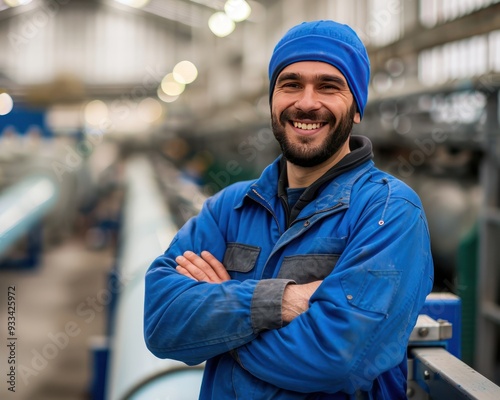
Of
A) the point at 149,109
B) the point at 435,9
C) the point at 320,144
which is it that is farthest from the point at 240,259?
the point at 149,109

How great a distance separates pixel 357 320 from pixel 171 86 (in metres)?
22.7

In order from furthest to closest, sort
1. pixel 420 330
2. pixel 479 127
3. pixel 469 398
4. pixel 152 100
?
1. pixel 152 100
2. pixel 479 127
3. pixel 420 330
4. pixel 469 398

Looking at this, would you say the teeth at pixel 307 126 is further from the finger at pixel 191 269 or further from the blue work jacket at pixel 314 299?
the finger at pixel 191 269

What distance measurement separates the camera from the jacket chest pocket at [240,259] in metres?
1.34

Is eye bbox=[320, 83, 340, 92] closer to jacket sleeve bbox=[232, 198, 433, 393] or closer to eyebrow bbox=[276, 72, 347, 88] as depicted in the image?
eyebrow bbox=[276, 72, 347, 88]

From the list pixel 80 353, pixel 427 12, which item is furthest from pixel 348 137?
pixel 427 12

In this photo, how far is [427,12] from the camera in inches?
235

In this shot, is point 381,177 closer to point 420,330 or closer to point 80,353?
point 420,330

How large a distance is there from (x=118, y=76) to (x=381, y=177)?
83.3 ft

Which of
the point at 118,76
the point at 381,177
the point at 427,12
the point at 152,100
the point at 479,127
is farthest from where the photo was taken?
the point at 152,100

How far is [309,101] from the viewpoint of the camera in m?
1.32

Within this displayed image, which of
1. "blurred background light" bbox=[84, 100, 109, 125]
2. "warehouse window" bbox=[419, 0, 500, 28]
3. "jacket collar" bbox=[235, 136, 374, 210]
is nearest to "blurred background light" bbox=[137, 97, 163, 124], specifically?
"blurred background light" bbox=[84, 100, 109, 125]

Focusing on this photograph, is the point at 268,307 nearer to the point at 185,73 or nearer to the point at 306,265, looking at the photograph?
the point at 306,265

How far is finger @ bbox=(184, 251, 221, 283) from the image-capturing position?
1352 mm
